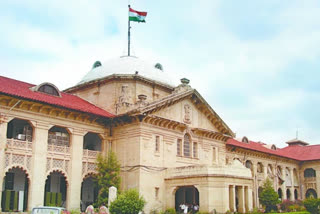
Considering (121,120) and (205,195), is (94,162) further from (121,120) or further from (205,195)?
(205,195)

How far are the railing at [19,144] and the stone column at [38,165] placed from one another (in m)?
0.33

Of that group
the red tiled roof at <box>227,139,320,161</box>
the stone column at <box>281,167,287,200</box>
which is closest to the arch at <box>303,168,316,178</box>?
the red tiled roof at <box>227,139,320,161</box>

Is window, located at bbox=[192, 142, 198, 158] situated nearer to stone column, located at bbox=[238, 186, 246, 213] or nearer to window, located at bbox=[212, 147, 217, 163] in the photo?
window, located at bbox=[212, 147, 217, 163]

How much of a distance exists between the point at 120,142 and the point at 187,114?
645 cm

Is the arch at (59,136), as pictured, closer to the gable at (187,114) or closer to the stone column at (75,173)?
the stone column at (75,173)

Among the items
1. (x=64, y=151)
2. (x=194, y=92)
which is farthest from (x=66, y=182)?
(x=194, y=92)

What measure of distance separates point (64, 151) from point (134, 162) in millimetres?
5176

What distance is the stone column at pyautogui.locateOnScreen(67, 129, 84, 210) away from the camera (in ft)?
95.0

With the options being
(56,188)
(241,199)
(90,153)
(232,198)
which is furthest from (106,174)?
(241,199)

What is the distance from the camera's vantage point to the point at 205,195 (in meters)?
29.3

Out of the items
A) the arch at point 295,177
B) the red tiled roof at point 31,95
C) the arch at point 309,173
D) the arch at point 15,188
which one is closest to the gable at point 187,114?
the red tiled roof at point 31,95

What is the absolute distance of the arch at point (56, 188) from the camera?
28.5 meters

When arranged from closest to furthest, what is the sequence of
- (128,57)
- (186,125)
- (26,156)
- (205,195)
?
(26,156), (205,195), (186,125), (128,57)

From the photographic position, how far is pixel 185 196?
116 ft
